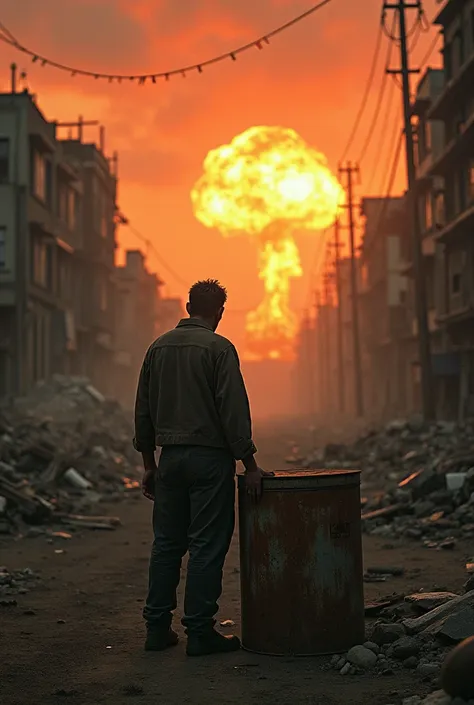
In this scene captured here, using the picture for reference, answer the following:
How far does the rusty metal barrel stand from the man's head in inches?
45.7

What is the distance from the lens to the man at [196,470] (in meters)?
6.12

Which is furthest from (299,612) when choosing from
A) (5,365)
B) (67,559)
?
(5,365)

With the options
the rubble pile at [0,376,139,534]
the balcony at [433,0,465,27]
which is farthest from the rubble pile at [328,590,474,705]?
the balcony at [433,0,465,27]

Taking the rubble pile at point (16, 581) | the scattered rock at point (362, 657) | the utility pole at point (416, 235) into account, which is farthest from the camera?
the utility pole at point (416, 235)

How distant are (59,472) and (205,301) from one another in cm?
1230

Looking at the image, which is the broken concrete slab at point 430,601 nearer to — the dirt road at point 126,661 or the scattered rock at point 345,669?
the dirt road at point 126,661

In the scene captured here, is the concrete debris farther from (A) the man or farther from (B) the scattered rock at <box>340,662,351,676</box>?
(B) the scattered rock at <box>340,662,351,676</box>

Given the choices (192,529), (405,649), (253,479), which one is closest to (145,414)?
(192,529)

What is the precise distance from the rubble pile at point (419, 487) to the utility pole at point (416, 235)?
363 cm

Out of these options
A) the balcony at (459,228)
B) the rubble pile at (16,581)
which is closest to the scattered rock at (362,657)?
the rubble pile at (16,581)

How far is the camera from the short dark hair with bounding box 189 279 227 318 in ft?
21.3

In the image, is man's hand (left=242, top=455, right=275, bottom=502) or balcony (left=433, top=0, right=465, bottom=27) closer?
man's hand (left=242, top=455, right=275, bottom=502)

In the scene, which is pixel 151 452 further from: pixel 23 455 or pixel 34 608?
pixel 23 455

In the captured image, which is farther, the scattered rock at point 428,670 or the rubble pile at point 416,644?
the rubble pile at point 416,644
